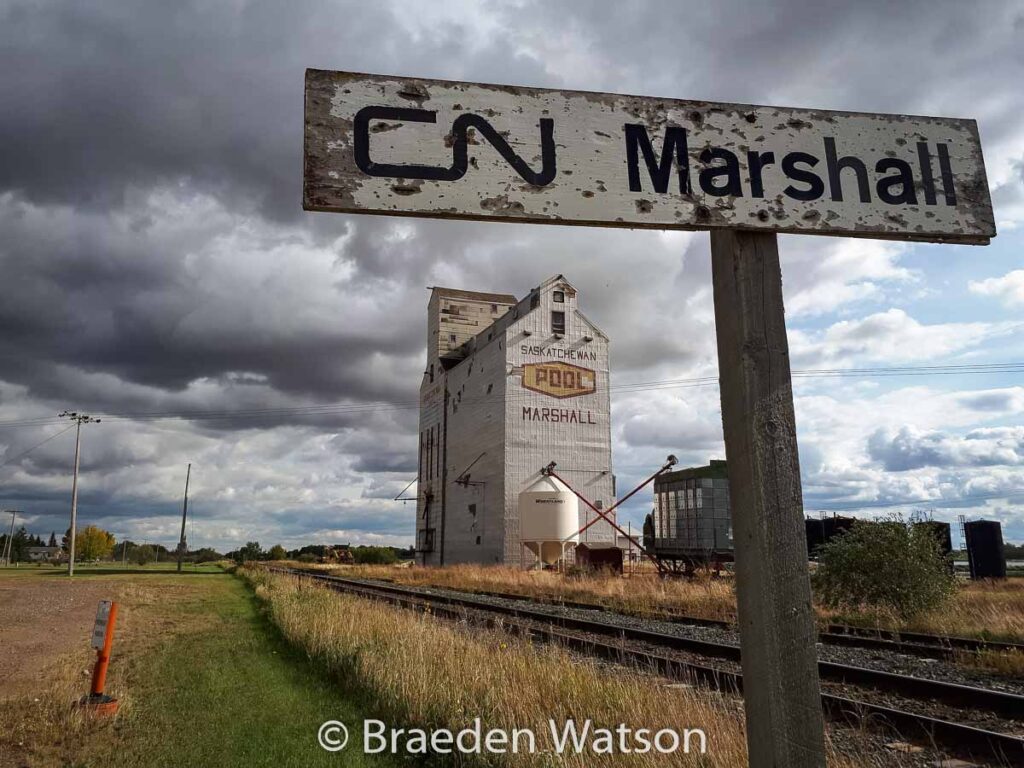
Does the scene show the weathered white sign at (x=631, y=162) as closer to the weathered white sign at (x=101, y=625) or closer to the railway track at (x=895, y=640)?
the weathered white sign at (x=101, y=625)

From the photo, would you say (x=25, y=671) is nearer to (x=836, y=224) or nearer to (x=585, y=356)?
(x=836, y=224)

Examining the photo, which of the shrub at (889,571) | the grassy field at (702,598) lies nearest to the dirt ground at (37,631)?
the grassy field at (702,598)

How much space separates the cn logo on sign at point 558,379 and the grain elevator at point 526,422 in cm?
6

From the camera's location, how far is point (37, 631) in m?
16.5

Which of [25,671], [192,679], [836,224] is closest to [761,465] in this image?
[836,224]

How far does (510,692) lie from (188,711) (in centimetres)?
407

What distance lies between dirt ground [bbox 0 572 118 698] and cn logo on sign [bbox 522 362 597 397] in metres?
22.4

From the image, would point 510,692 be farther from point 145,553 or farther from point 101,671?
point 145,553

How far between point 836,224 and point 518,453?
3647 cm

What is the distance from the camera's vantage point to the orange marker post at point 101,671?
310 inches

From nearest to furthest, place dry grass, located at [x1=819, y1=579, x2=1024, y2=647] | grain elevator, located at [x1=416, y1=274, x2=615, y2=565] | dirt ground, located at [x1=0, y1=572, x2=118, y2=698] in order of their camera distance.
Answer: dirt ground, located at [x1=0, y1=572, x2=118, y2=698], dry grass, located at [x1=819, y1=579, x2=1024, y2=647], grain elevator, located at [x1=416, y1=274, x2=615, y2=565]

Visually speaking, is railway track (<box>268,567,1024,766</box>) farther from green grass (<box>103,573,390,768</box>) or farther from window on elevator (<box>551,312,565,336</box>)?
window on elevator (<box>551,312,565,336</box>)

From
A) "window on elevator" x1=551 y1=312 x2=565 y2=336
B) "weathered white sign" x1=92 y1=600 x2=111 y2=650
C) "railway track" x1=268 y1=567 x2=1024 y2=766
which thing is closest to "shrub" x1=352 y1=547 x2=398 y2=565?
"window on elevator" x1=551 y1=312 x2=565 y2=336

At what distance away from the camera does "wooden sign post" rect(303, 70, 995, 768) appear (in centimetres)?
228
